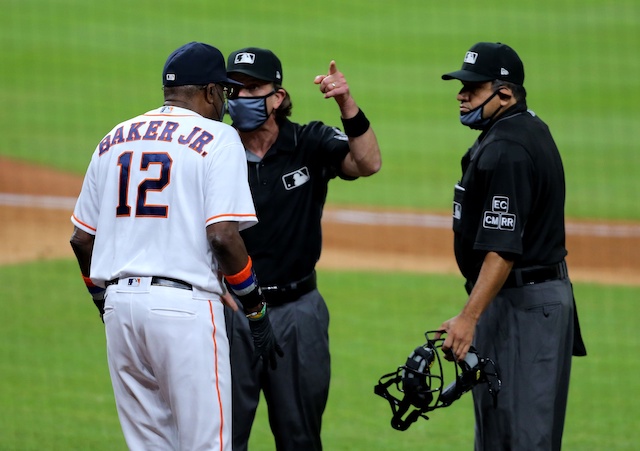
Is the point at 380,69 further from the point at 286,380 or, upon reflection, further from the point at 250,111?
the point at 286,380

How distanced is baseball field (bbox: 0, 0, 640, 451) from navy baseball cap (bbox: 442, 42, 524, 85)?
2.48 m

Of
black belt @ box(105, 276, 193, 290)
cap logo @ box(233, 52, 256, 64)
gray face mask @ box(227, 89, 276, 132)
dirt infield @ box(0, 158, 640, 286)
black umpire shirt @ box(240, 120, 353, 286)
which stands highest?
cap logo @ box(233, 52, 256, 64)

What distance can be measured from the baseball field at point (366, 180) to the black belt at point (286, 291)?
1.56 metres

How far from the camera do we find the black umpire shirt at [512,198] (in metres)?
4.11

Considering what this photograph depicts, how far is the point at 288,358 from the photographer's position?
15.3ft

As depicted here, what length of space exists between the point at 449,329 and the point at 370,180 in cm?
1135

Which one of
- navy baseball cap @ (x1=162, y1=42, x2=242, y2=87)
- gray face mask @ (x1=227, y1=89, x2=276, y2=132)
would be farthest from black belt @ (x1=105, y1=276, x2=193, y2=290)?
gray face mask @ (x1=227, y1=89, x2=276, y2=132)

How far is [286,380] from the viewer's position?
15.3ft

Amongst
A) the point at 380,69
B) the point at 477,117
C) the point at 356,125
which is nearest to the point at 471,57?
the point at 477,117

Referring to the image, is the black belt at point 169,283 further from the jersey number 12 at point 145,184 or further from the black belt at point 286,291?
the black belt at point 286,291

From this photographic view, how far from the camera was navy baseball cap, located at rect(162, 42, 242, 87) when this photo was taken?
4.04 m

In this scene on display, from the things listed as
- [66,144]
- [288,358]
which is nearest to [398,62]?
[66,144]

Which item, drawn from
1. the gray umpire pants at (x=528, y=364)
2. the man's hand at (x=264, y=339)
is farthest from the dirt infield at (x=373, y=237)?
the man's hand at (x=264, y=339)

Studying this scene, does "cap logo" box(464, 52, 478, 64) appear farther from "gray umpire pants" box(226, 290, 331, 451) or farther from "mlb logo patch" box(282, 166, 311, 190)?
"gray umpire pants" box(226, 290, 331, 451)
